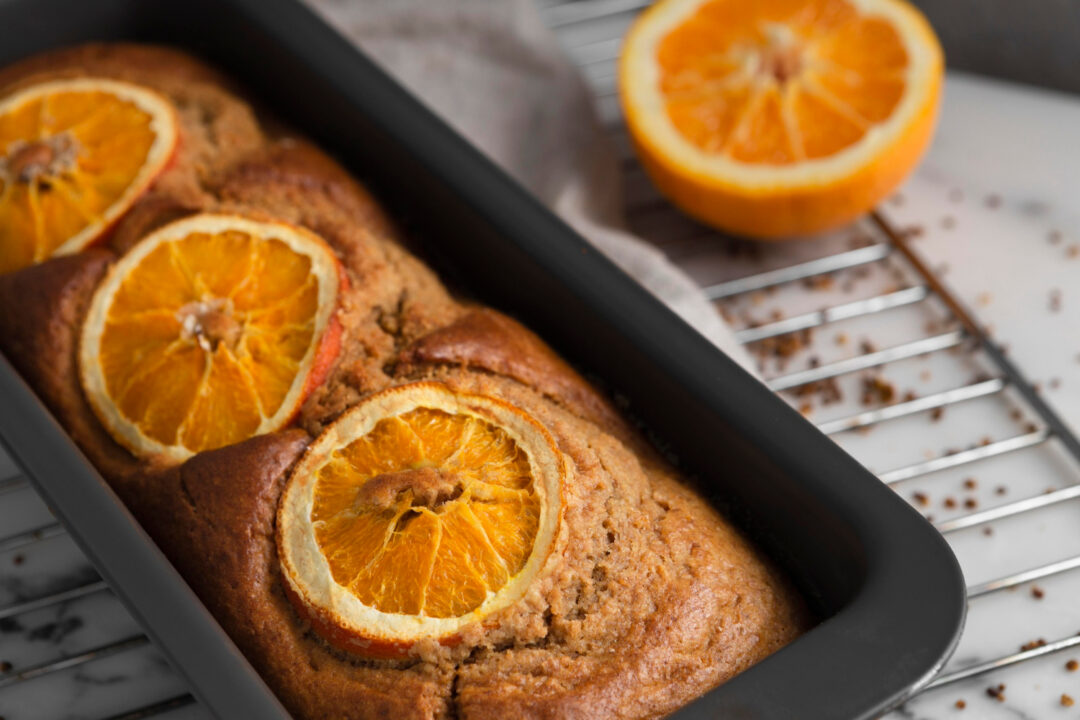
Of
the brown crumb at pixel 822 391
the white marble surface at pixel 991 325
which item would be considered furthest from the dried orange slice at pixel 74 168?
the brown crumb at pixel 822 391

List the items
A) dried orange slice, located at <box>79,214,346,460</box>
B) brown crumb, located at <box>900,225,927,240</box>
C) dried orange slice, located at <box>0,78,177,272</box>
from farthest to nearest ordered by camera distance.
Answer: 1. brown crumb, located at <box>900,225,927,240</box>
2. dried orange slice, located at <box>0,78,177,272</box>
3. dried orange slice, located at <box>79,214,346,460</box>

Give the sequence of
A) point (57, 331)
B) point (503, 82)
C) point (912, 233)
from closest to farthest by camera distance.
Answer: point (57, 331) < point (912, 233) < point (503, 82)

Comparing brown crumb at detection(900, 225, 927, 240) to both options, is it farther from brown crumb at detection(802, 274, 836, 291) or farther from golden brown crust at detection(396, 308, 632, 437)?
golden brown crust at detection(396, 308, 632, 437)

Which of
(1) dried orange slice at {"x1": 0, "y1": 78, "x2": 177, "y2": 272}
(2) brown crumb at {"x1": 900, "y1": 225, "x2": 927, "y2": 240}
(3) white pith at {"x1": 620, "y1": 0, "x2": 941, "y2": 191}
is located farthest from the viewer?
(2) brown crumb at {"x1": 900, "y1": 225, "x2": 927, "y2": 240}

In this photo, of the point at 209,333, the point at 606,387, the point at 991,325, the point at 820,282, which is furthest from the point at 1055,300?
the point at 209,333

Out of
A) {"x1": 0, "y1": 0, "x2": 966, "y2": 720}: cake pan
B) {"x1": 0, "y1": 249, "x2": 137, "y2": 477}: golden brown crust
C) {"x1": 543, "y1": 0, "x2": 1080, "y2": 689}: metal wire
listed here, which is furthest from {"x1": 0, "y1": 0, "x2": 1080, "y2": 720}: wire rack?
{"x1": 0, "y1": 0, "x2": 966, "y2": 720}: cake pan

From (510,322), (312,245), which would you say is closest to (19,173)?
(312,245)

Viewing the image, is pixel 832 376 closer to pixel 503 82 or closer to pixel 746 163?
pixel 746 163
